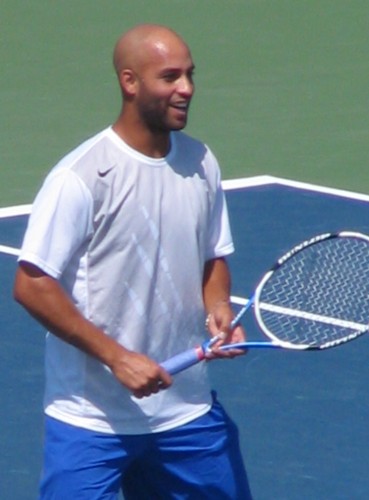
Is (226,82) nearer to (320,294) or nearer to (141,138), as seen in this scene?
(320,294)

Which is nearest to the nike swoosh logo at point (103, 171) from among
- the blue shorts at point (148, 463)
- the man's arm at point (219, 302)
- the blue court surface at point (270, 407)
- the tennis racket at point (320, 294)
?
the man's arm at point (219, 302)

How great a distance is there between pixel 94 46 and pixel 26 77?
1.15m

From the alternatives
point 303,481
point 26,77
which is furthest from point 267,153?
point 303,481

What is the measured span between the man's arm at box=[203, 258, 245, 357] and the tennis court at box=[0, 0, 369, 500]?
5.42ft

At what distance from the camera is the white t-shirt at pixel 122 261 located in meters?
5.10

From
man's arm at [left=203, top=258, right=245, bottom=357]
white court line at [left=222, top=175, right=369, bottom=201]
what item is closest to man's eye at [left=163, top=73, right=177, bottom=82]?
man's arm at [left=203, top=258, right=245, bottom=357]

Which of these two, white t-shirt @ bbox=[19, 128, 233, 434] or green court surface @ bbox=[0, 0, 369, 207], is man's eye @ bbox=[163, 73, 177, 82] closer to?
white t-shirt @ bbox=[19, 128, 233, 434]

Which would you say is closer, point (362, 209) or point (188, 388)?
point (188, 388)

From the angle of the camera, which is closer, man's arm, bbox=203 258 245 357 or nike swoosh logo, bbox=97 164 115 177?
nike swoosh logo, bbox=97 164 115 177

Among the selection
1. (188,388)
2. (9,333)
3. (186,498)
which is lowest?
(9,333)

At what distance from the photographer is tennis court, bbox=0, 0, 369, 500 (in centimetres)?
748

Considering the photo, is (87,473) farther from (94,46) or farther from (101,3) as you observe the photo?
(101,3)

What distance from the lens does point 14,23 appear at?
52.0ft

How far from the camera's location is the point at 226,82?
14.1 metres
